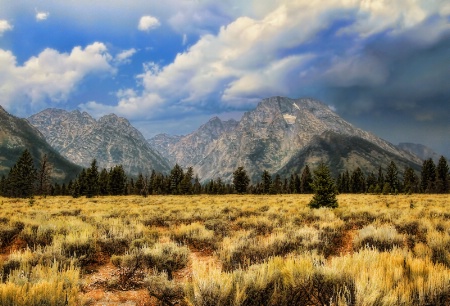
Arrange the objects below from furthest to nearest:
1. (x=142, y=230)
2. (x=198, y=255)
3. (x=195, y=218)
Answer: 1. (x=195, y=218)
2. (x=142, y=230)
3. (x=198, y=255)

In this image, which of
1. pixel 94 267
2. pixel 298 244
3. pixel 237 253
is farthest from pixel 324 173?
pixel 94 267

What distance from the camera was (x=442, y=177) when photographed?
10194 centimetres

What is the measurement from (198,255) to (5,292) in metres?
6.66

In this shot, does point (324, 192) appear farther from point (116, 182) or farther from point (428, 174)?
point (428, 174)

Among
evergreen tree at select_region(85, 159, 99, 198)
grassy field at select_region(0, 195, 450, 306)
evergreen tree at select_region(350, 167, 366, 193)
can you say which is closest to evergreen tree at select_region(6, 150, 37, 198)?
evergreen tree at select_region(85, 159, 99, 198)

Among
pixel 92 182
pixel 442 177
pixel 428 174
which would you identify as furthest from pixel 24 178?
pixel 428 174

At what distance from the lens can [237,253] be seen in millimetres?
8234

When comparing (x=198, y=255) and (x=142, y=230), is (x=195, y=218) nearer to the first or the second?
(x=142, y=230)

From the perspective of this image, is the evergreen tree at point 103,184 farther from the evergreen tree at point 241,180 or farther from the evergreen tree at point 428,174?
the evergreen tree at point 428,174

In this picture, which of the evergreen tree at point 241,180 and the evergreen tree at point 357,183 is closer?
the evergreen tree at point 241,180

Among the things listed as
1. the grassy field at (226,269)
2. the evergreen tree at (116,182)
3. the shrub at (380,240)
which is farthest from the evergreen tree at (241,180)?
the shrub at (380,240)

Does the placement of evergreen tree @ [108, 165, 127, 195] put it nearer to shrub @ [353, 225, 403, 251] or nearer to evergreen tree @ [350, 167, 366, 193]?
evergreen tree @ [350, 167, 366, 193]

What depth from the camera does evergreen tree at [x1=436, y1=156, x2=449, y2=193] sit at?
93287 mm

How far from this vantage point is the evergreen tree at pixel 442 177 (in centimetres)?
9329
